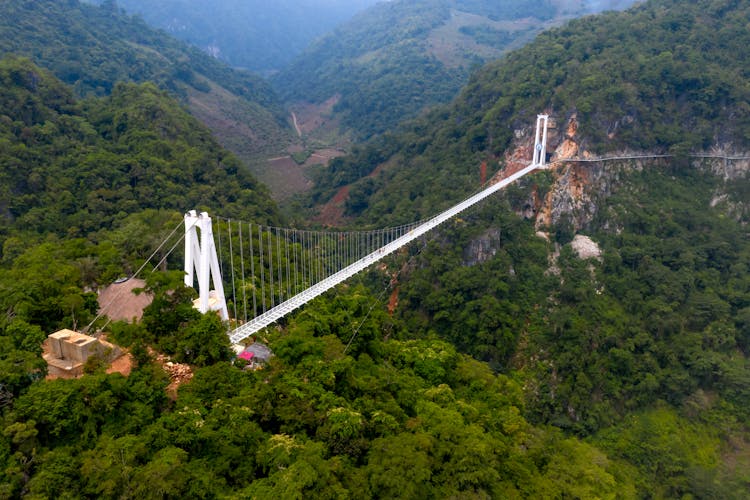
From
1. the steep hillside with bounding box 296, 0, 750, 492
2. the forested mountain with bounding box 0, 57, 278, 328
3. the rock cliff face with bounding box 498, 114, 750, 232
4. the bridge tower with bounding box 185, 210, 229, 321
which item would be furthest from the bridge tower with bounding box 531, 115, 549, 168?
the bridge tower with bounding box 185, 210, 229, 321

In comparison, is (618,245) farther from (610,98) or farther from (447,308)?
(447,308)

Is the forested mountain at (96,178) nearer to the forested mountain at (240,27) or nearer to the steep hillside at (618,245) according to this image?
the steep hillside at (618,245)

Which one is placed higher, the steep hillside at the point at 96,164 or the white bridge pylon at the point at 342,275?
the steep hillside at the point at 96,164

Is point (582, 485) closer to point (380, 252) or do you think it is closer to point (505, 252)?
point (380, 252)

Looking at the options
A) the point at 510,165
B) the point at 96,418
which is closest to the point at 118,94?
the point at 510,165

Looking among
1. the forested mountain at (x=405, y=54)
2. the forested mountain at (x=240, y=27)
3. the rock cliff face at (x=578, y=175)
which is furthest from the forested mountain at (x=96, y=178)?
the forested mountain at (x=240, y=27)

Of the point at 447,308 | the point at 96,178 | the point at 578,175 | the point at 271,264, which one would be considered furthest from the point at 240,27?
the point at 271,264
